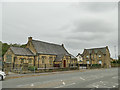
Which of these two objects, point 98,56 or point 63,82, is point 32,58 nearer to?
point 63,82

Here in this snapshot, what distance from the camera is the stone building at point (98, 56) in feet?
205

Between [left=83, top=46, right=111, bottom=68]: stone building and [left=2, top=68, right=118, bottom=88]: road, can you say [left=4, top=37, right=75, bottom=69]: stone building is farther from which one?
[left=83, top=46, right=111, bottom=68]: stone building

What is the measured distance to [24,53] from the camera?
3241 centimetres

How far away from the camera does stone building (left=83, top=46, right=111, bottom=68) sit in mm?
62469

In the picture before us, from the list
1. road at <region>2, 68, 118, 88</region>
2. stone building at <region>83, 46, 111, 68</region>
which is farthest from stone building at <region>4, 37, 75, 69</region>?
stone building at <region>83, 46, 111, 68</region>

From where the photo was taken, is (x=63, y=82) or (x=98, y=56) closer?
(x=63, y=82)

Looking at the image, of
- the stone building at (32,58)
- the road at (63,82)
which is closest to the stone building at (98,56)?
the stone building at (32,58)

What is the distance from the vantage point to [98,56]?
64.9 m

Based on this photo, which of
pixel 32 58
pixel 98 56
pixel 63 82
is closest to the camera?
pixel 63 82

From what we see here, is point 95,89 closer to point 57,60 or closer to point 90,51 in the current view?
point 57,60

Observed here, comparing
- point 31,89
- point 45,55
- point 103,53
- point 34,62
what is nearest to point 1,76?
point 31,89

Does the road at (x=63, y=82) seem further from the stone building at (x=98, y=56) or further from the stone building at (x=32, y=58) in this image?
the stone building at (x=98, y=56)

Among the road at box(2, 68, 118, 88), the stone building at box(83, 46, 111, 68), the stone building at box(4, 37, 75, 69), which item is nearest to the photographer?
the road at box(2, 68, 118, 88)

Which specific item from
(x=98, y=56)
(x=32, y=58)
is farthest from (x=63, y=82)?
(x=98, y=56)
